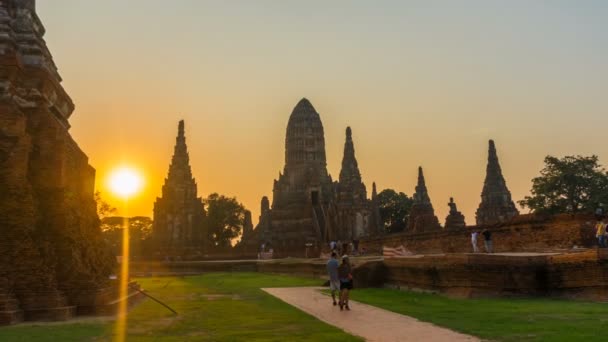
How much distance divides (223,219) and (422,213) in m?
36.4

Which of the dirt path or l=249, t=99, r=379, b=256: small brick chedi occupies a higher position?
l=249, t=99, r=379, b=256: small brick chedi

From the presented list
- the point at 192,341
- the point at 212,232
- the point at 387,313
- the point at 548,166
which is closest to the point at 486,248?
the point at 387,313

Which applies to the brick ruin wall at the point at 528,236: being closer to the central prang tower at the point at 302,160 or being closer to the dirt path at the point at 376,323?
the dirt path at the point at 376,323

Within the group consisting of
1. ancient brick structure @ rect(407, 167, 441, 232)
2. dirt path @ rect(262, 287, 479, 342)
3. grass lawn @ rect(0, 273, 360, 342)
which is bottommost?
dirt path @ rect(262, 287, 479, 342)

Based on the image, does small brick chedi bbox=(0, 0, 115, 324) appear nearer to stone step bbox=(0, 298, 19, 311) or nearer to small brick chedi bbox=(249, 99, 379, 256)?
stone step bbox=(0, 298, 19, 311)

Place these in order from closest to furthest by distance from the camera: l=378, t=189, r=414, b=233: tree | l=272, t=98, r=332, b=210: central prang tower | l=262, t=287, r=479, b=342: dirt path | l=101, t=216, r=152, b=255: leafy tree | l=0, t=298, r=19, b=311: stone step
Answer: l=262, t=287, r=479, b=342: dirt path, l=0, t=298, r=19, b=311: stone step, l=272, t=98, r=332, b=210: central prang tower, l=378, t=189, r=414, b=233: tree, l=101, t=216, r=152, b=255: leafy tree

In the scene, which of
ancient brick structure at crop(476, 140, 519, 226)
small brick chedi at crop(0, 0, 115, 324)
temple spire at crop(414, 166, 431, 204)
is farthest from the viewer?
temple spire at crop(414, 166, 431, 204)

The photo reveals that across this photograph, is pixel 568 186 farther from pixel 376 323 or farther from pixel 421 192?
pixel 376 323

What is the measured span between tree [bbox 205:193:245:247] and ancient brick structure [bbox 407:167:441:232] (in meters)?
29.3

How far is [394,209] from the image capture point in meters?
70.0

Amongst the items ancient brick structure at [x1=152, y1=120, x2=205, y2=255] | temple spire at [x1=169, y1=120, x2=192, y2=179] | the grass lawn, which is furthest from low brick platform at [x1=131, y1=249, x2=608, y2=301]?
temple spire at [x1=169, y1=120, x2=192, y2=179]

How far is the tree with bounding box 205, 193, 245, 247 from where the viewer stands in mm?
69312

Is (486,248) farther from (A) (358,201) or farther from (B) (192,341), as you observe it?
(A) (358,201)

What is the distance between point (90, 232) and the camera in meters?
12.2
